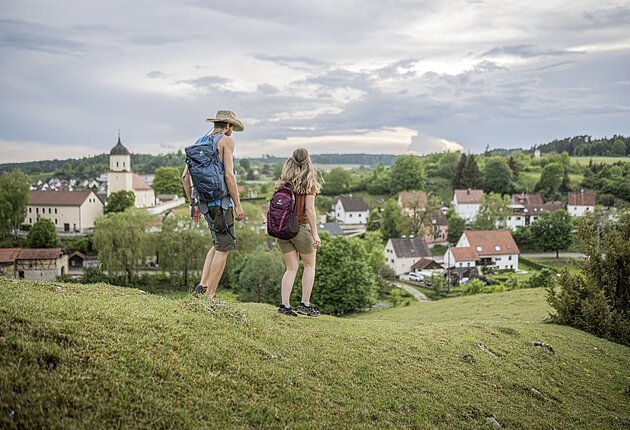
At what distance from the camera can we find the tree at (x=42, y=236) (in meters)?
61.1

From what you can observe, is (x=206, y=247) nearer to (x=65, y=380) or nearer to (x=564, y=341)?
(x=564, y=341)

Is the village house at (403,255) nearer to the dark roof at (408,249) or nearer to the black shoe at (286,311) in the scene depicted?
the dark roof at (408,249)

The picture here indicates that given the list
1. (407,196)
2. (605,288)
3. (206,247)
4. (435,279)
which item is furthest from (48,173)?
(605,288)

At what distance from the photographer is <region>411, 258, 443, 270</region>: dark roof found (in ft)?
209

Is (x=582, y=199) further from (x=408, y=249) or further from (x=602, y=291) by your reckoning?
(x=602, y=291)

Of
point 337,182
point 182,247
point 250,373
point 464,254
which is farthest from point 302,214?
point 337,182

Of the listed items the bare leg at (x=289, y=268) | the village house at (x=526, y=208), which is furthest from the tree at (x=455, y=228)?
the bare leg at (x=289, y=268)

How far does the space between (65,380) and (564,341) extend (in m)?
12.8

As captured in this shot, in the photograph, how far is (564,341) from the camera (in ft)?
45.0

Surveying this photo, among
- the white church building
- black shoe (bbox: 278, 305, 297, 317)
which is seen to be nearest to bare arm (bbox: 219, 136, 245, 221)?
black shoe (bbox: 278, 305, 297, 317)

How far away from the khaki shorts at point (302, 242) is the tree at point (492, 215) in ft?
250

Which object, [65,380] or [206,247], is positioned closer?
[65,380]

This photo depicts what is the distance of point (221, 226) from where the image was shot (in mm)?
8672

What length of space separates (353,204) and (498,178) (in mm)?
34527
